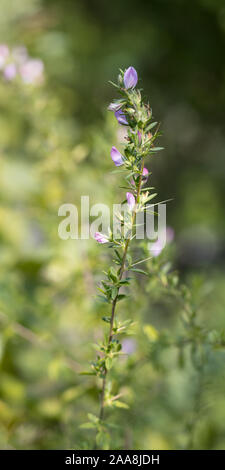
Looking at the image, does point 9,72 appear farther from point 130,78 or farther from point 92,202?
point 130,78

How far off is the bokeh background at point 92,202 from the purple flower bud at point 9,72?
0.7 inches

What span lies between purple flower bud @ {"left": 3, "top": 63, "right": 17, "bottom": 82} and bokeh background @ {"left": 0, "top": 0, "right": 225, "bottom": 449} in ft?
0.06

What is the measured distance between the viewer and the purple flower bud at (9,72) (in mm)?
1503

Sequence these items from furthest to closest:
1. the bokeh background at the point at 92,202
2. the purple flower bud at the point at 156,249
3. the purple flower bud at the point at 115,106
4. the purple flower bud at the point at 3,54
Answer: the purple flower bud at the point at 3,54 → the bokeh background at the point at 92,202 → the purple flower bud at the point at 156,249 → the purple flower bud at the point at 115,106

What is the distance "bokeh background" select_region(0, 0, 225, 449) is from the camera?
1.33 meters

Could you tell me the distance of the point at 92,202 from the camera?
1643 mm

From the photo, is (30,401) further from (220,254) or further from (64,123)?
(220,254)

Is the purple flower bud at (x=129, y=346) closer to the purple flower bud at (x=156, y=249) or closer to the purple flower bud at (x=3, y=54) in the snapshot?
the purple flower bud at (x=156, y=249)

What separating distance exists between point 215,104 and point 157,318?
4.31ft

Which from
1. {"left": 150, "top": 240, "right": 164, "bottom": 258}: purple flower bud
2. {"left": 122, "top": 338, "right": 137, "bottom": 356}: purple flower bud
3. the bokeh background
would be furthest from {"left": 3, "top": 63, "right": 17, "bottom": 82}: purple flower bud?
{"left": 122, "top": 338, "right": 137, "bottom": 356}: purple flower bud

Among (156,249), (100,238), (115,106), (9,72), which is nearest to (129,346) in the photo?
(156,249)

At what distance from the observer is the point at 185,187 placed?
293 cm

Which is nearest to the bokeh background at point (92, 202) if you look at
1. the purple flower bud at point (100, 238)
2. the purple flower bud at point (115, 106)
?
the purple flower bud at point (100, 238)

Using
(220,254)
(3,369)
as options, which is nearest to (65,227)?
(3,369)
